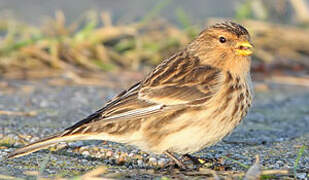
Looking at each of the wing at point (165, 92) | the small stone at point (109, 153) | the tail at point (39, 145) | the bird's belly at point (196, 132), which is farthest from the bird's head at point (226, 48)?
the tail at point (39, 145)

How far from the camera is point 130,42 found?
805 centimetres

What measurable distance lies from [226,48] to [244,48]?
141 mm

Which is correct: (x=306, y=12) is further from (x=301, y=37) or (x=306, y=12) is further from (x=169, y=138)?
(x=169, y=138)

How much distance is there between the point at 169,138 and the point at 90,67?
11.1ft

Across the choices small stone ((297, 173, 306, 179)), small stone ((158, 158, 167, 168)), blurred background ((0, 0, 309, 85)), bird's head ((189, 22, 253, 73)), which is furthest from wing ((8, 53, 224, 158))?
blurred background ((0, 0, 309, 85))

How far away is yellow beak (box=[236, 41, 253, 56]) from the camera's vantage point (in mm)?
4461

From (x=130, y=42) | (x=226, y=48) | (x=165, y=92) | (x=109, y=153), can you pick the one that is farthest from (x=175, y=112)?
(x=130, y=42)

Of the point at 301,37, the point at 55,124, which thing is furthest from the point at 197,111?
the point at 301,37

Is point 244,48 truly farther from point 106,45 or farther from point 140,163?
point 106,45

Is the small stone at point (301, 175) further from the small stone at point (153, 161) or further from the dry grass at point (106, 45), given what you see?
the dry grass at point (106, 45)

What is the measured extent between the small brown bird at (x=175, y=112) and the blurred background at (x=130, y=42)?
9.51 feet

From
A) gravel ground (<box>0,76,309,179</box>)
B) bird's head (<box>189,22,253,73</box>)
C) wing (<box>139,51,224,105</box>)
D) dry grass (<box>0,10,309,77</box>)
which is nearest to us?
gravel ground (<box>0,76,309,179</box>)

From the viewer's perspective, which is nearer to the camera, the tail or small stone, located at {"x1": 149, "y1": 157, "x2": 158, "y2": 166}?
the tail

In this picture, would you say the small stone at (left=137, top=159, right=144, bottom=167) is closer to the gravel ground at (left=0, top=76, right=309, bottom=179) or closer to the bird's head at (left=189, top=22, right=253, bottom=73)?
the gravel ground at (left=0, top=76, right=309, bottom=179)
